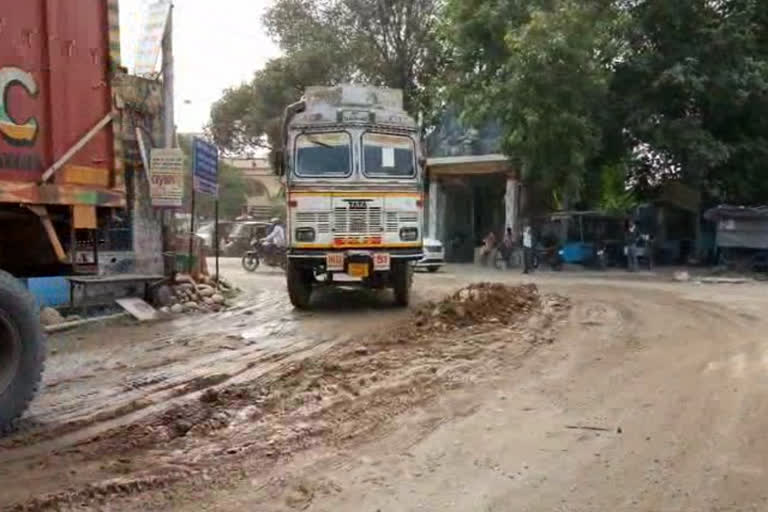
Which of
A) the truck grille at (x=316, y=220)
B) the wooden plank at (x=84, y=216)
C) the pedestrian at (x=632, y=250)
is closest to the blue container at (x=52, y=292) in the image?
the truck grille at (x=316, y=220)

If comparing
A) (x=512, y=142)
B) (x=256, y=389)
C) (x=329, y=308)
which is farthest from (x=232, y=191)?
(x=256, y=389)

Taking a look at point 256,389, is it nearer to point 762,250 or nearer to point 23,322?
point 23,322

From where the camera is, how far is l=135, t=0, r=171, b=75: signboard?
13.3 m

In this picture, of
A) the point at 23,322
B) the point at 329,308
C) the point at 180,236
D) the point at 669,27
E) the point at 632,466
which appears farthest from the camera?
the point at 669,27

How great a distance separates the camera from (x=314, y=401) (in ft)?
19.9

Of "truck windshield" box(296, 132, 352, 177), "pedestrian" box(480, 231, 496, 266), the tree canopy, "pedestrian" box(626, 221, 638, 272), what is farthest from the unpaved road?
"pedestrian" box(480, 231, 496, 266)

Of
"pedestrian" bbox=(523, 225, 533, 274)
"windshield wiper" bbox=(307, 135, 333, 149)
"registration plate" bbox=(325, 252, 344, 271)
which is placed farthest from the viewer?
"pedestrian" bbox=(523, 225, 533, 274)

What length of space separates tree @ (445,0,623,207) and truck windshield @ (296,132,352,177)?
1011 centimetres

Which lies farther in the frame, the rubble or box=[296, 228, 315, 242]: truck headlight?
the rubble

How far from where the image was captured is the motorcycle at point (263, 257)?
23.8 metres

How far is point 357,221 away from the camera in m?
11.7

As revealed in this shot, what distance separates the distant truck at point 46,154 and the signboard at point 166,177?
6.57 meters

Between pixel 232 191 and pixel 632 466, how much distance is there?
55.7 meters

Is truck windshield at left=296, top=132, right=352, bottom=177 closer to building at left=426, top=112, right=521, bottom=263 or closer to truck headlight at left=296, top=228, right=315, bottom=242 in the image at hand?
truck headlight at left=296, top=228, right=315, bottom=242
